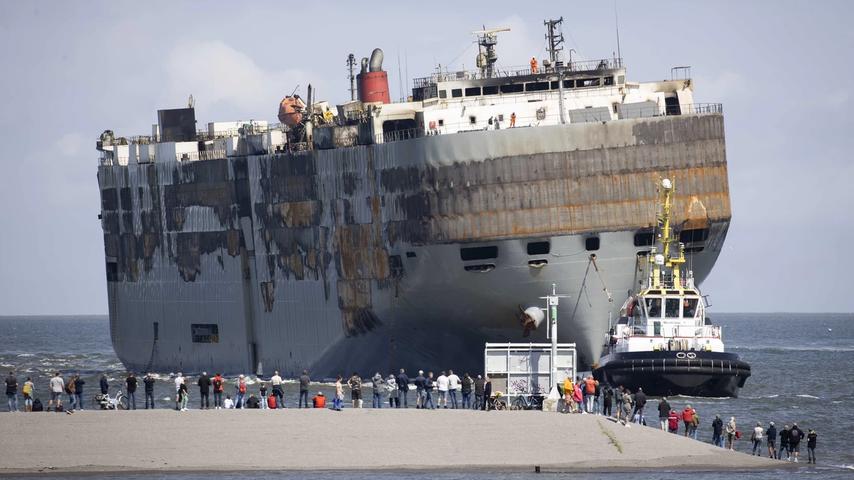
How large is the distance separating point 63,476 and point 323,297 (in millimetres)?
39103

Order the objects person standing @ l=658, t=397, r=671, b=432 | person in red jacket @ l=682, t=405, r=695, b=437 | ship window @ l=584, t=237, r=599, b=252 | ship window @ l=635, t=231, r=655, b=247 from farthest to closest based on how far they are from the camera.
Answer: ship window @ l=635, t=231, r=655, b=247
ship window @ l=584, t=237, r=599, b=252
person standing @ l=658, t=397, r=671, b=432
person in red jacket @ l=682, t=405, r=695, b=437

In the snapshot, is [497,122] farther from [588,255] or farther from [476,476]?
[476,476]

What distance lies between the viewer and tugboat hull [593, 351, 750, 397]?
7869 centimetres

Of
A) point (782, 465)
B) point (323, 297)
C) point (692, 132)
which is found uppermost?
point (692, 132)

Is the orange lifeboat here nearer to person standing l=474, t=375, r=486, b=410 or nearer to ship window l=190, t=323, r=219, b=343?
ship window l=190, t=323, r=219, b=343

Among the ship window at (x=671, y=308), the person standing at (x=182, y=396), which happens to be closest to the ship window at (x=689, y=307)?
the ship window at (x=671, y=308)

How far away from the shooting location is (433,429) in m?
62.4

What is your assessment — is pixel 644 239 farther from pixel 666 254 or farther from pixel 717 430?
pixel 717 430

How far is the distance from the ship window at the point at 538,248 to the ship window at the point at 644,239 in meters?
4.01

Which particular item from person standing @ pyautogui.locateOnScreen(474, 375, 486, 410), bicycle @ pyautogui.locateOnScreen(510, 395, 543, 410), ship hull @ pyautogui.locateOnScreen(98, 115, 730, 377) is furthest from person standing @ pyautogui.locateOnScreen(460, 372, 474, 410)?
ship hull @ pyautogui.locateOnScreen(98, 115, 730, 377)

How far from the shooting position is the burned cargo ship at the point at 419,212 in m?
83.8

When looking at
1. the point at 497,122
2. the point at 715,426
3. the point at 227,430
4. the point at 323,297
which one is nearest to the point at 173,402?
the point at 323,297

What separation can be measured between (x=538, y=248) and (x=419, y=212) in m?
6.19

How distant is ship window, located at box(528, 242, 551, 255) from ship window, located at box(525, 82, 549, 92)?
11.2m
